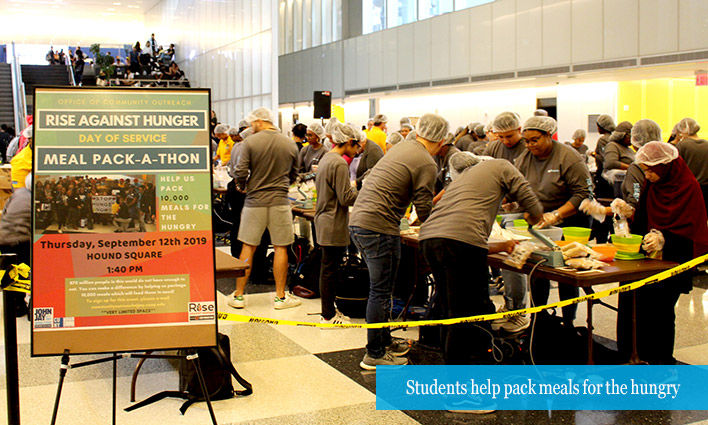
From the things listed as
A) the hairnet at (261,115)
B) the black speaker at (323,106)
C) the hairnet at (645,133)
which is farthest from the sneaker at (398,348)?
the black speaker at (323,106)

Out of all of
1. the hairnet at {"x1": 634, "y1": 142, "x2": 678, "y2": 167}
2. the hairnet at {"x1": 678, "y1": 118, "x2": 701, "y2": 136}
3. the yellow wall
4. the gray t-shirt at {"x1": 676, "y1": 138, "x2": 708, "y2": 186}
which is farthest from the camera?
the yellow wall

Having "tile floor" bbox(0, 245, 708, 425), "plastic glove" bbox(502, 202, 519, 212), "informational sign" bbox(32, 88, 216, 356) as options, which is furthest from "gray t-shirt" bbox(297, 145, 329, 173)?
"informational sign" bbox(32, 88, 216, 356)

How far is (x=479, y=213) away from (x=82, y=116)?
198 cm

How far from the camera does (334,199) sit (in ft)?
17.4

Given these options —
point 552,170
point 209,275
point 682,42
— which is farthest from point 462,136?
point 209,275

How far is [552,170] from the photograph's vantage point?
4750mm

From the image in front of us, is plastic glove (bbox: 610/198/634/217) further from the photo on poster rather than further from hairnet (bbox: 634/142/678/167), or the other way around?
the photo on poster

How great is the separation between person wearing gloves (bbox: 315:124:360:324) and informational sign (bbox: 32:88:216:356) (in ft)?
7.58

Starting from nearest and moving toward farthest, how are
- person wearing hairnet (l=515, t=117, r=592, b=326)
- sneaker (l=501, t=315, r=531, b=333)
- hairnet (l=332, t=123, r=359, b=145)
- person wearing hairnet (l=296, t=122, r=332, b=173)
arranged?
person wearing hairnet (l=515, t=117, r=592, b=326)
sneaker (l=501, t=315, r=531, b=333)
hairnet (l=332, t=123, r=359, b=145)
person wearing hairnet (l=296, t=122, r=332, b=173)

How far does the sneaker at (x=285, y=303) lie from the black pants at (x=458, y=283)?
7.70ft

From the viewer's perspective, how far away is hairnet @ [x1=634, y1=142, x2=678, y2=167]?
3.92 m

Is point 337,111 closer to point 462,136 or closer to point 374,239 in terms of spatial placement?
point 462,136

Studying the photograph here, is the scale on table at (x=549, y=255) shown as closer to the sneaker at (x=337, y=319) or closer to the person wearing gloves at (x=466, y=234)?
the person wearing gloves at (x=466, y=234)

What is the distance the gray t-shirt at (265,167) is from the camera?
5.91 m
